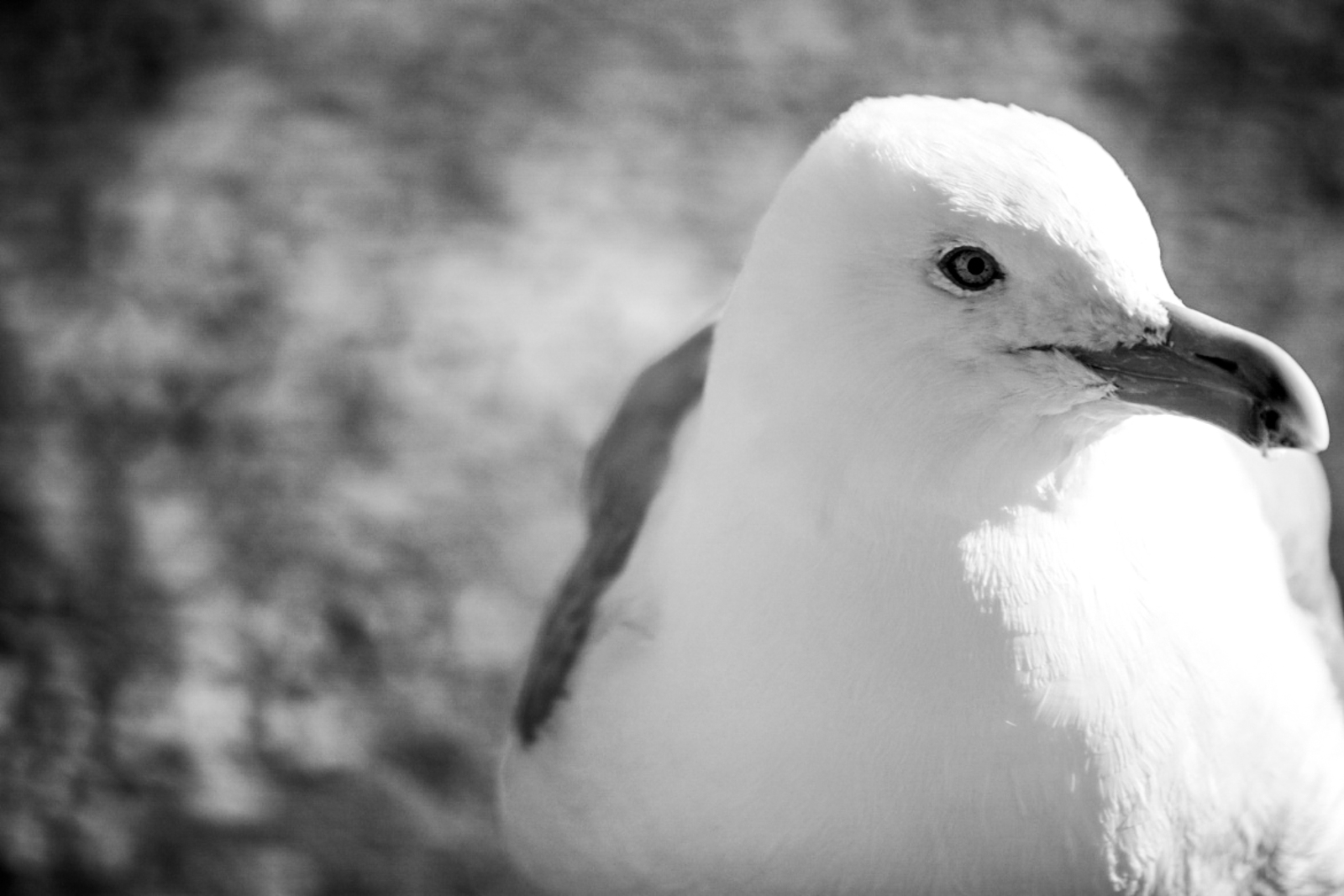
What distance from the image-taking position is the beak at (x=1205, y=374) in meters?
1.62

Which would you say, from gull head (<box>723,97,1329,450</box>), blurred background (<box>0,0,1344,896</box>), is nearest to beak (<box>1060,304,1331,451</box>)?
gull head (<box>723,97,1329,450</box>)

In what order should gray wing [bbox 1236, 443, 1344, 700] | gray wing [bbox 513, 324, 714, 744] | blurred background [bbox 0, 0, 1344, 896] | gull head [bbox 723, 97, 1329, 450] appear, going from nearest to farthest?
gull head [bbox 723, 97, 1329, 450], gray wing [bbox 1236, 443, 1344, 700], gray wing [bbox 513, 324, 714, 744], blurred background [bbox 0, 0, 1344, 896]

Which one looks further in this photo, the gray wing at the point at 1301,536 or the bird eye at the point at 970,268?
the gray wing at the point at 1301,536

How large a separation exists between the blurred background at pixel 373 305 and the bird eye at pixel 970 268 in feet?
5.73

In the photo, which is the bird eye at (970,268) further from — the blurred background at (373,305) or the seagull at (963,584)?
the blurred background at (373,305)

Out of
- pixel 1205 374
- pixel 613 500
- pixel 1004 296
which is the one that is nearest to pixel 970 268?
pixel 1004 296

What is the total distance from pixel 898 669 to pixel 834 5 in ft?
9.48

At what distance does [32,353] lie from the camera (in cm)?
370

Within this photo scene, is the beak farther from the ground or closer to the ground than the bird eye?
farther from the ground

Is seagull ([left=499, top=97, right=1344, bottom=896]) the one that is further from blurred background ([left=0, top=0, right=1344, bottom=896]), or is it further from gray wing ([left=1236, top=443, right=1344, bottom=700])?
blurred background ([left=0, top=0, right=1344, bottom=896])

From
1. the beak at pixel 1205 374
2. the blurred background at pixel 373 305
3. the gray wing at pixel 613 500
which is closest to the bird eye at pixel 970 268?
the beak at pixel 1205 374

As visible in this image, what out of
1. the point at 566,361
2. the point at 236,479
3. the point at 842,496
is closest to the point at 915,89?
the point at 566,361

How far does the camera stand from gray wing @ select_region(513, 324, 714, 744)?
Result: 7.73 feet

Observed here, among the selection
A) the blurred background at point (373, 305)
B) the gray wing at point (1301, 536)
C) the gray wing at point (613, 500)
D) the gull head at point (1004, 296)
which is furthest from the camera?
the blurred background at point (373, 305)
